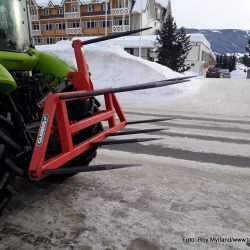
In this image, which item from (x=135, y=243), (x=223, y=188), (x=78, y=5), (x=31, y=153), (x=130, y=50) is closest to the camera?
(x=135, y=243)

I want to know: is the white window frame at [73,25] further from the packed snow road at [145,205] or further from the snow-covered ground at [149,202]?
the packed snow road at [145,205]

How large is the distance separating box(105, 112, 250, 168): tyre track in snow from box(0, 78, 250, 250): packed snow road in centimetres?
2

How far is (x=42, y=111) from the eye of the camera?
3.50 m

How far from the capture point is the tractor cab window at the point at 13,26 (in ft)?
11.8

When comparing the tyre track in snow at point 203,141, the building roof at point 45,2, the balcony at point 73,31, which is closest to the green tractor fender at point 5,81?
the tyre track in snow at point 203,141

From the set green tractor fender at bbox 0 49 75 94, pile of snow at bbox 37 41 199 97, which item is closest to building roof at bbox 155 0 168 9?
pile of snow at bbox 37 41 199 97

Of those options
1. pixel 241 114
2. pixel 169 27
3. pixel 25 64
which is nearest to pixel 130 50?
pixel 169 27

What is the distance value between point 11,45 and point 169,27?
77.8 ft

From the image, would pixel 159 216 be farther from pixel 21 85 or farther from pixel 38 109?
pixel 21 85

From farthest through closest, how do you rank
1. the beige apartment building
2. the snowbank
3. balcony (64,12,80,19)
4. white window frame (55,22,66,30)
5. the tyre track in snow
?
white window frame (55,22,66,30)
balcony (64,12,80,19)
the beige apartment building
the snowbank
the tyre track in snow

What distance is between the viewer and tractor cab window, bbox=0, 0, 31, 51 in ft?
11.8

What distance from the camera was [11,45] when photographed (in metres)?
3.69

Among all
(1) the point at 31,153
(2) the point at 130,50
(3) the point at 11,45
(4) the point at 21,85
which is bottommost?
(2) the point at 130,50

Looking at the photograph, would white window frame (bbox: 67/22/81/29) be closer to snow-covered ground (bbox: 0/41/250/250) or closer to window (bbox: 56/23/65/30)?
window (bbox: 56/23/65/30)
